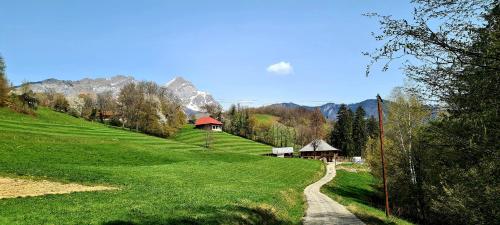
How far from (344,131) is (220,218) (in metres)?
125

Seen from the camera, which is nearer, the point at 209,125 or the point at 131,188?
the point at 131,188

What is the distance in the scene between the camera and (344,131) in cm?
14175

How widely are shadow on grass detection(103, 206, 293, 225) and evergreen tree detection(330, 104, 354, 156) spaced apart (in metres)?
117

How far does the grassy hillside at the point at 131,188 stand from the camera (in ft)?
64.7

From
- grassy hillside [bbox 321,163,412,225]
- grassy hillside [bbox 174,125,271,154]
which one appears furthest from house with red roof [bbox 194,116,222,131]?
grassy hillside [bbox 321,163,412,225]

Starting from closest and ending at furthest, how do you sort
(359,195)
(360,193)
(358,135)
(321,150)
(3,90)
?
(359,195), (360,193), (3,90), (321,150), (358,135)

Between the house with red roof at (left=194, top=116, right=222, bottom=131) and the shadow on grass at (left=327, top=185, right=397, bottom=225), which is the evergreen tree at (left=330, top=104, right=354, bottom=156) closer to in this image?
the house with red roof at (left=194, top=116, right=222, bottom=131)

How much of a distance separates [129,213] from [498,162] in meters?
15.8

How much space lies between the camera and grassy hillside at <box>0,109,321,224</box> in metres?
19.7

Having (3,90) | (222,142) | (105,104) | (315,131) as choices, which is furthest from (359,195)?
(105,104)

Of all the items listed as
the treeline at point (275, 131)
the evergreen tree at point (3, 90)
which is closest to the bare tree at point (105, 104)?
the treeline at point (275, 131)

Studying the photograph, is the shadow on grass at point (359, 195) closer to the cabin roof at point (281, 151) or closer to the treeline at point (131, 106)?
the cabin roof at point (281, 151)

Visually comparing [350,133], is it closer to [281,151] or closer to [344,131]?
[344,131]

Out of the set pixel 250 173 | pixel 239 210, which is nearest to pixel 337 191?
pixel 250 173
